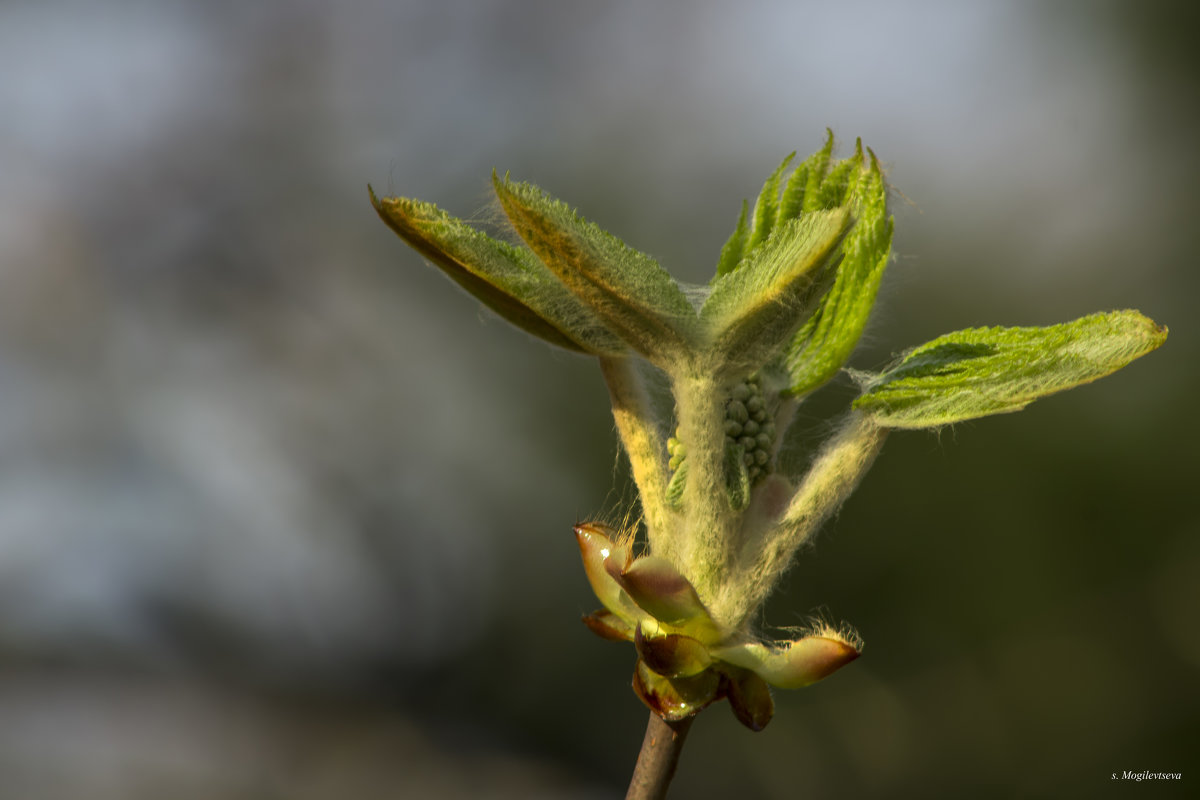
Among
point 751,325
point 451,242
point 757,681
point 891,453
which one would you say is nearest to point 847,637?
point 757,681

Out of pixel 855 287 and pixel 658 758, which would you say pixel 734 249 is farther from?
pixel 658 758

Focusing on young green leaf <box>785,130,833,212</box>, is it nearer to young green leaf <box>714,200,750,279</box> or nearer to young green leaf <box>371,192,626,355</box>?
young green leaf <box>714,200,750,279</box>

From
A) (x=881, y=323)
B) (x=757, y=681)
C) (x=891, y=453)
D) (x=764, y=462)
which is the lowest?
(x=757, y=681)

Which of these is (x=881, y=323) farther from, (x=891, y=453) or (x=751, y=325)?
(x=891, y=453)

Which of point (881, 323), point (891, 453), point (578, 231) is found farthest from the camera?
Result: point (891, 453)

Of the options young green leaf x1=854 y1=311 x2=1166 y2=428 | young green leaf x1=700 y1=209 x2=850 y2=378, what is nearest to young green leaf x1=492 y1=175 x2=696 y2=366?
young green leaf x1=700 y1=209 x2=850 y2=378

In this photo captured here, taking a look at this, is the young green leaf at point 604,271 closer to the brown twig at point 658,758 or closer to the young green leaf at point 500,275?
the young green leaf at point 500,275
